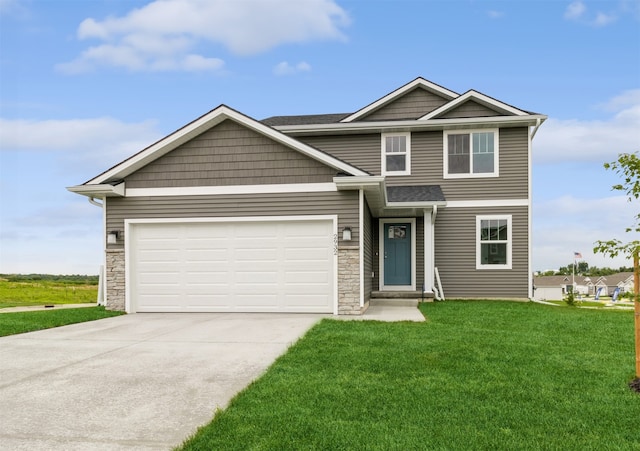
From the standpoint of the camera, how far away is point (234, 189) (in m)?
11.4

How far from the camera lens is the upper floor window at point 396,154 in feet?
51.1

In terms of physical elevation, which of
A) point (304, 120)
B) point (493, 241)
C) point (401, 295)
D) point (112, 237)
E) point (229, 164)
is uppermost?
point (304, 120)

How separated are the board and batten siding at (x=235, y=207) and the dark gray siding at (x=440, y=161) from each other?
4889 mm

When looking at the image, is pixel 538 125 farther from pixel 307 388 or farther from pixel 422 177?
pixel 307 388

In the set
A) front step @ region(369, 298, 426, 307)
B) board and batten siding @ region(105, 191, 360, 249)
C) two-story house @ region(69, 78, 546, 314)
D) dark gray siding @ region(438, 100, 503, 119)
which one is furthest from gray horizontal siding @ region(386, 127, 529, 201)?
board and batten siding @ region(105, 191, 360, 249)

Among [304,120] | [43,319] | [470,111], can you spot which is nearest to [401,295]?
[470,111]

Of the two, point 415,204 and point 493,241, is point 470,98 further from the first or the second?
point 493,241

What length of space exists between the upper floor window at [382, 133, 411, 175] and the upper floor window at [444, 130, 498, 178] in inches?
47.5

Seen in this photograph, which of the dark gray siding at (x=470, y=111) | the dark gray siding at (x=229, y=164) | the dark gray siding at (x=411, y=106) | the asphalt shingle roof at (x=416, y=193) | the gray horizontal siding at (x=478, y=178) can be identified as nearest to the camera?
the dark gray siding at (x=229, y=164)

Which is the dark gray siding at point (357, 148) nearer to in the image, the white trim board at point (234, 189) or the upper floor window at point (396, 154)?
the upper floor window at point (396, 154)

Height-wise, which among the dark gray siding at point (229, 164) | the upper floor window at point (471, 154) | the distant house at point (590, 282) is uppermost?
the upper floor window at point (471, 154)

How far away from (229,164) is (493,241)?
846 cm

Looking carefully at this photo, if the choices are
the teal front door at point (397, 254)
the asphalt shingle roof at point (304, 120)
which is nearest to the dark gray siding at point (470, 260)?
the teal front door at point (397, 254)

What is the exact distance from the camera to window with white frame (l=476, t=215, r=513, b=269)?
1494cm
